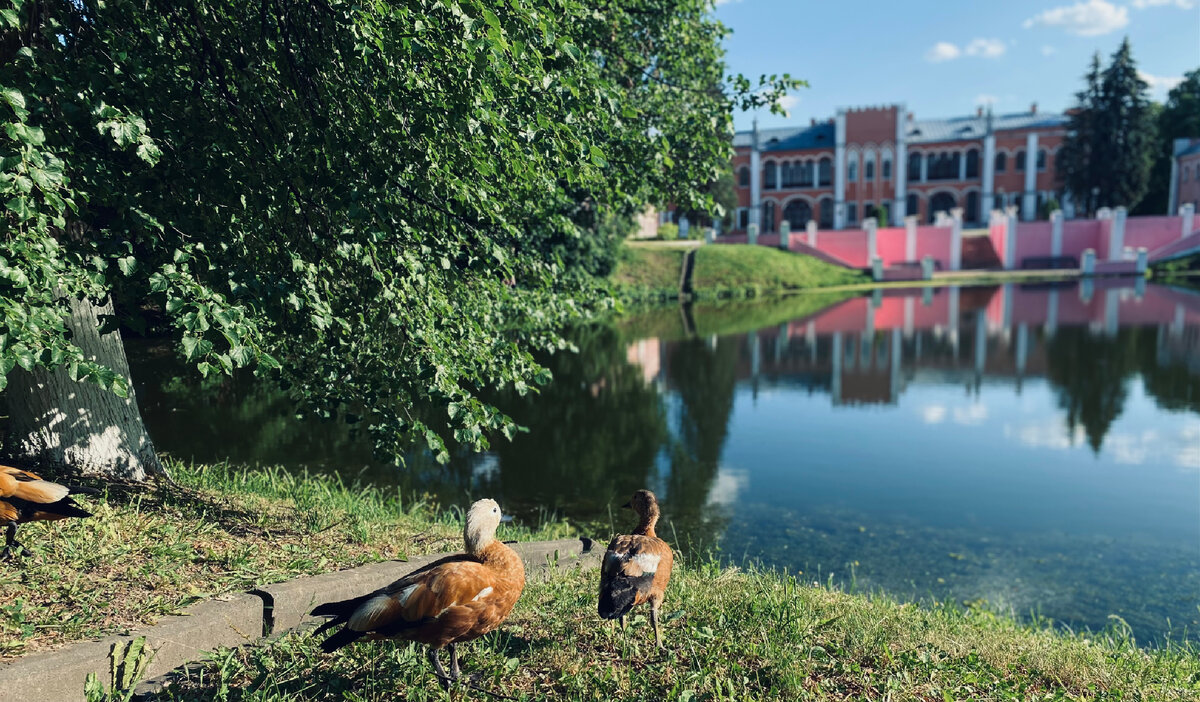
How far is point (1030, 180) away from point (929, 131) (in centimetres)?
888

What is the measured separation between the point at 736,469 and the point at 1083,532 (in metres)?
4.46

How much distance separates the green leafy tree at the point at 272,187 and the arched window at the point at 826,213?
2519 inches

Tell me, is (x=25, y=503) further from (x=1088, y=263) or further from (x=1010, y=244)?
(x=1010, y=244)

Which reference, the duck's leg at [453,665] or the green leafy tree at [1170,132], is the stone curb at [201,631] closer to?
the duck's leg at [453,665]

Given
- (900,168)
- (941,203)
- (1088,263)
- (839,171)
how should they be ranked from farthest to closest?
(941,203) < (839,171) < (900,168) < (1088,263)

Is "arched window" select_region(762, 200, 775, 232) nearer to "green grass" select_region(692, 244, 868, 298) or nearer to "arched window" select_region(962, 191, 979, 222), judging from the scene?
"arched window" select_region(962, 191, 979, 222)

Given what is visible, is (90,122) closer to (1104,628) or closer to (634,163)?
(634,163)

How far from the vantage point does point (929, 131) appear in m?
66.2

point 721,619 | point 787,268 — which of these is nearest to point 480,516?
point 721,619

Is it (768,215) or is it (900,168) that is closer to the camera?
(900,168)

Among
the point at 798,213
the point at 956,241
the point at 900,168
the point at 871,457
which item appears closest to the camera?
the point at 871,457

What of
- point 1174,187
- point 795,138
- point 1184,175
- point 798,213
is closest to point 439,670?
point 798,213

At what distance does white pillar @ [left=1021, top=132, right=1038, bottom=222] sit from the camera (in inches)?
2463

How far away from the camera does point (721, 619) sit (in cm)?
470
